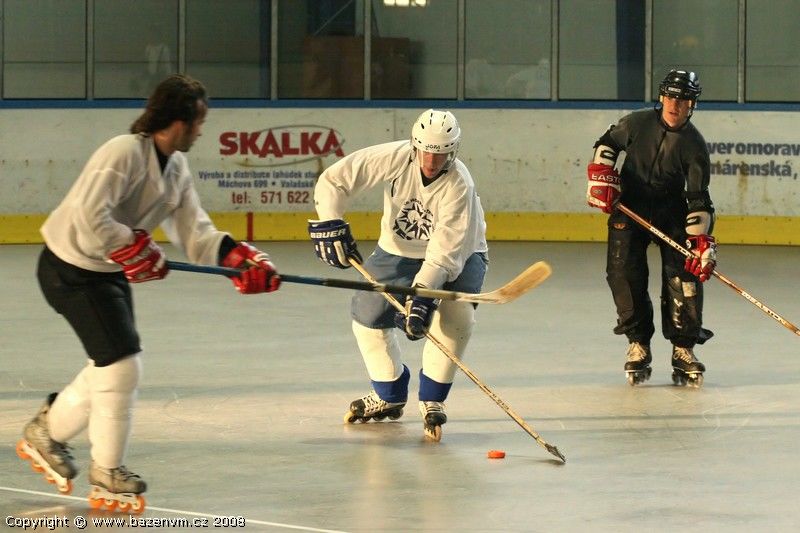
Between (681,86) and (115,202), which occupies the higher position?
(681,86)

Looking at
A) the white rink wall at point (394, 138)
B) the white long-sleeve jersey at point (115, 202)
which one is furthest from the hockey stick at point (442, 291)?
the white rink wall at point (394, 138)

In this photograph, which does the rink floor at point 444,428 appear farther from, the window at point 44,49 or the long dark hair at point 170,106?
the window at point 44,49

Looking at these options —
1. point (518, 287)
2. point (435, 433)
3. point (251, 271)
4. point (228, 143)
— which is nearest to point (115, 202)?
point (251, 271)

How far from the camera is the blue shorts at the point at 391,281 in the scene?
20.5 feet

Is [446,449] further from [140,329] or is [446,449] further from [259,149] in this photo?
[259,149]

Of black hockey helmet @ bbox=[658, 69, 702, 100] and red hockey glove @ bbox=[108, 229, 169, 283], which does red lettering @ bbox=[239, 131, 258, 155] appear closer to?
black hockey helmet @ bbox=[658, 69, 702, 100]

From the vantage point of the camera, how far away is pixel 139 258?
181 inches

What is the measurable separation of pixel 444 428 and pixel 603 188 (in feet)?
5.57

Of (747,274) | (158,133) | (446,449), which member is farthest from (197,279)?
(158,133)

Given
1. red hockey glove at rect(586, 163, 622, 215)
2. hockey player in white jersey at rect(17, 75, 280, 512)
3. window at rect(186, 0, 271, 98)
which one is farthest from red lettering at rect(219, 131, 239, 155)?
hockey player in white jersey at rect(17, 75, 280, 512)

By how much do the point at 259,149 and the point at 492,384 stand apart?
23.1 ft

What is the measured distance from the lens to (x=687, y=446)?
19.5 ft

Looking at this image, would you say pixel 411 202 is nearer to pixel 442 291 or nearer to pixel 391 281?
pixel 391 281

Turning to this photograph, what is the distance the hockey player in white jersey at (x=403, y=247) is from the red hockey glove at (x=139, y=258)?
155cm
